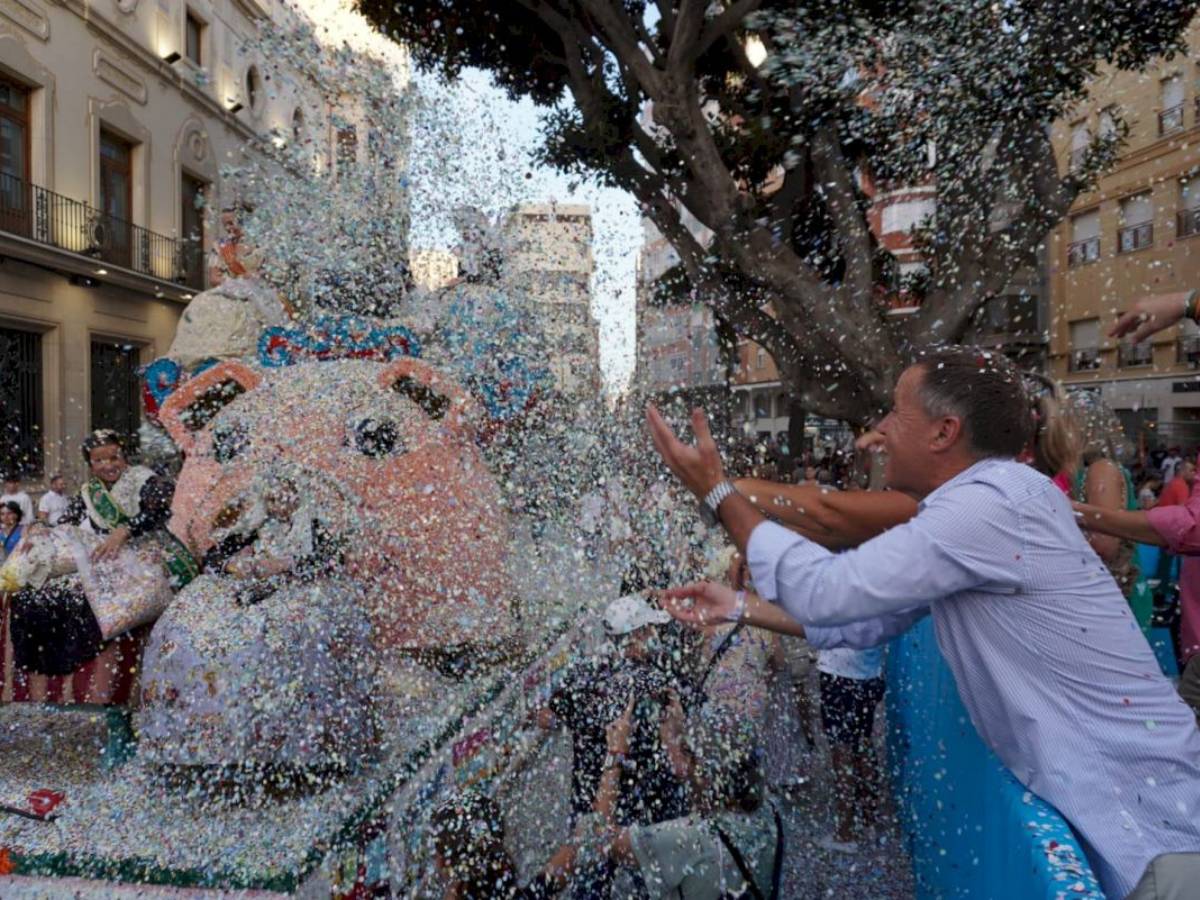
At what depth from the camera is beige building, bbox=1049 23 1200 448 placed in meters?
12.2

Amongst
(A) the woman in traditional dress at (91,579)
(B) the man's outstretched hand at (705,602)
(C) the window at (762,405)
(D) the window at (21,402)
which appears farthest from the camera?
(C) the window at (762,405)

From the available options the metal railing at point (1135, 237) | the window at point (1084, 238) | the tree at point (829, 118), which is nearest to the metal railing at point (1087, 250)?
the window at point (1084, 238)

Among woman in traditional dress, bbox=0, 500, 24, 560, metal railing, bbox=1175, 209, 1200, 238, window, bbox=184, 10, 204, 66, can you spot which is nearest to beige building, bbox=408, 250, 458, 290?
woman in traditional dress, bbox=0, 500, 24, 560

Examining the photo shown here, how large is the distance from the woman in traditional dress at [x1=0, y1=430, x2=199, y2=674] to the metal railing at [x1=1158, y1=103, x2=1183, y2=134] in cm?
1328

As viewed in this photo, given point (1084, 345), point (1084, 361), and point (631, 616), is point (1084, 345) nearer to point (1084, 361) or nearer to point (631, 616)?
point (1084, 361)

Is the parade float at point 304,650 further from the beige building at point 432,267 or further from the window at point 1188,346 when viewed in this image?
the window at point 1188,346

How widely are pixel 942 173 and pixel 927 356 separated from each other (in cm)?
579

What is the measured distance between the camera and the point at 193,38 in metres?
17.1

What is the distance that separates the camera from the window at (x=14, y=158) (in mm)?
12672

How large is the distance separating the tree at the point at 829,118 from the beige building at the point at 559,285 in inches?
76.4

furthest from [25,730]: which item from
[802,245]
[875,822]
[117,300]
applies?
[117,300]

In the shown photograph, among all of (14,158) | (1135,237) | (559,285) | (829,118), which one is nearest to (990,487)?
(559,285)

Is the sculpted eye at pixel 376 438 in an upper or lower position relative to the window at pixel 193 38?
lower

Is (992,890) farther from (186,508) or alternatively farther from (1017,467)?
(186,508)
